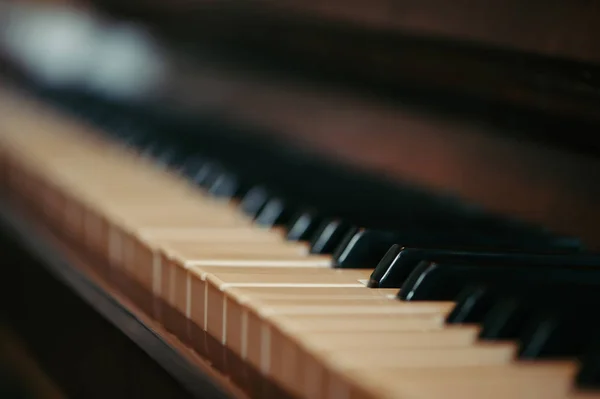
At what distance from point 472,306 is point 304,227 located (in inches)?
13.2

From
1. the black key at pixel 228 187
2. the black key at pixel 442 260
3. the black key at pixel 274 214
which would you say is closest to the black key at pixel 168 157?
the black key at pixel 228 187

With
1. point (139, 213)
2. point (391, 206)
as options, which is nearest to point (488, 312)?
point (391, 206)

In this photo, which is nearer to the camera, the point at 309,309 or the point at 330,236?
the point at 309,309

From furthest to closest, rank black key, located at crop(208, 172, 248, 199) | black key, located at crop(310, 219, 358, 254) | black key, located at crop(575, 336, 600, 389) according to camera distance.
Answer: black key, located at crop(208, 172, 248, 199) → black key, located at crop(310, 219, 358, 254) → black key, located at crop(575, 336, 600, 389)

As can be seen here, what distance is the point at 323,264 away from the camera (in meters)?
0.88

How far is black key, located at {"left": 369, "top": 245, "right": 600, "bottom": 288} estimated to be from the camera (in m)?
0.78

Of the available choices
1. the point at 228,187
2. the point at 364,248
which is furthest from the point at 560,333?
the point at 228,187

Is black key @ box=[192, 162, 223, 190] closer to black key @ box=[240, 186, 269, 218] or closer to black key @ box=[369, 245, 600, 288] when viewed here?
black key @ box=[240, 186, 269, 218]

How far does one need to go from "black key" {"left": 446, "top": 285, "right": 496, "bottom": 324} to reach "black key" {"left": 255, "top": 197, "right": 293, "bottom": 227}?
0.41m

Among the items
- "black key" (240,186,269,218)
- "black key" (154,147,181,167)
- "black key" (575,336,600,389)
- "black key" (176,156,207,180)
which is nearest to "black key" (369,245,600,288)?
"black key" (575,336,600,389)

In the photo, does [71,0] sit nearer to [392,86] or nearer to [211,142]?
[211,142]

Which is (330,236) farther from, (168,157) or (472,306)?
(168,157)

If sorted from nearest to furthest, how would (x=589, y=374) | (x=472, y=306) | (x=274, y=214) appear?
(x=589, y=374) < (x=472, y=306) < (x=274, y=214)

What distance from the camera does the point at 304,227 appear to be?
3.27 feet
